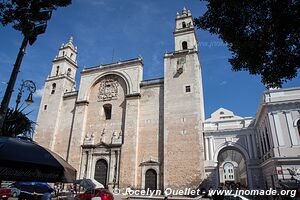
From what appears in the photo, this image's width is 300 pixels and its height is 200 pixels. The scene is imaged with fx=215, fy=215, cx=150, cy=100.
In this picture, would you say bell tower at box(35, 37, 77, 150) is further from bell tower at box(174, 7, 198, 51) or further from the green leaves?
the green leaves

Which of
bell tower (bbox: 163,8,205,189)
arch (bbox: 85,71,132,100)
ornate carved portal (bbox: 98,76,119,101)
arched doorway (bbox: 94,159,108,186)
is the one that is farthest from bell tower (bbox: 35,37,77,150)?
bell tower (bbox: 163,8,205,189)

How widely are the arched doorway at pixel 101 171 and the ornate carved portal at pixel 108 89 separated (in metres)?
7.06

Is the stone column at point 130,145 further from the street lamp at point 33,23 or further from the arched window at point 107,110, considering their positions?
the street lamp at point 33,23

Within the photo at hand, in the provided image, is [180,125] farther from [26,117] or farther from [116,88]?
[26,117]

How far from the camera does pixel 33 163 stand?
122 inches

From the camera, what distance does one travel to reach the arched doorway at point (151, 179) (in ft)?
64.4

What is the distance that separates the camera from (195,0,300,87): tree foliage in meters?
5.55

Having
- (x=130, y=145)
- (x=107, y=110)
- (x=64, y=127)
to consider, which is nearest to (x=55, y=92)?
(x=64, y=127)

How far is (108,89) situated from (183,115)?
31.9 feet

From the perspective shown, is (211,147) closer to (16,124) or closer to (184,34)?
(184,34)

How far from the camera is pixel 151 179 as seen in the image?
19891mm

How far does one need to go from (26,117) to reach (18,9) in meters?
5.08

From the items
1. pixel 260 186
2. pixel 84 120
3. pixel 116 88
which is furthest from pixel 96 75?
pixel 260 186

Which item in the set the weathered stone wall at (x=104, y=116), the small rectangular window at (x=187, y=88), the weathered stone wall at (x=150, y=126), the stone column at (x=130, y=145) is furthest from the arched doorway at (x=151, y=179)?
the small rectangular window at (x=187, y=88)
